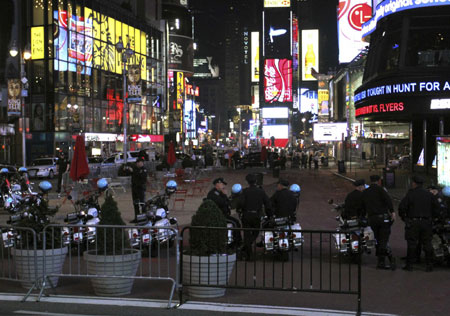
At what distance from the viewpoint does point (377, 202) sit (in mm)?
10047

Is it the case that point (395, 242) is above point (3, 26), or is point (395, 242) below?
below

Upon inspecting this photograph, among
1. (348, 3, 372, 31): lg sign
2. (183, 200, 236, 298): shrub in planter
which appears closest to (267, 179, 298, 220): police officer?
(183, 200, 236, 298): shrub in planter

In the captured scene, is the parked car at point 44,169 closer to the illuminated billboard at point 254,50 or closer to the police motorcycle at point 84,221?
the police motorcycle at point 84,221

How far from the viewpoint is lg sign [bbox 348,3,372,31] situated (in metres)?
74.2

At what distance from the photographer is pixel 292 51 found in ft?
551

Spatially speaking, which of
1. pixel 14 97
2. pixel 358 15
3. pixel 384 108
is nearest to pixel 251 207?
pixel 384 108

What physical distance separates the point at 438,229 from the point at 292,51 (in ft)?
531

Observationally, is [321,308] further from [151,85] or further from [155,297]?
[151,85]

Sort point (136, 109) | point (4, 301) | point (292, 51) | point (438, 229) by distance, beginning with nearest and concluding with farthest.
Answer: point (4, 301) → point (438, 229) → point (136, 109) → point (292, 51)

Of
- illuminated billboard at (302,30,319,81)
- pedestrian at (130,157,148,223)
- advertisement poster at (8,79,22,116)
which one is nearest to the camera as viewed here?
pedestrian at (130,157,148,223)

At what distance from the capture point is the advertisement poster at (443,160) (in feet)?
61.7

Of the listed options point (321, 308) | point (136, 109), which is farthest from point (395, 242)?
point (136, 109)

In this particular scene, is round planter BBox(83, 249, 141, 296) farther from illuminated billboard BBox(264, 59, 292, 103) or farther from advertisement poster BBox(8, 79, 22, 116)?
illuminated billboard BBox(264, 59, 292, 103)

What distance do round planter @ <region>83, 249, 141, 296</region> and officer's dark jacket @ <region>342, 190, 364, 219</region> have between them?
4476 mm
